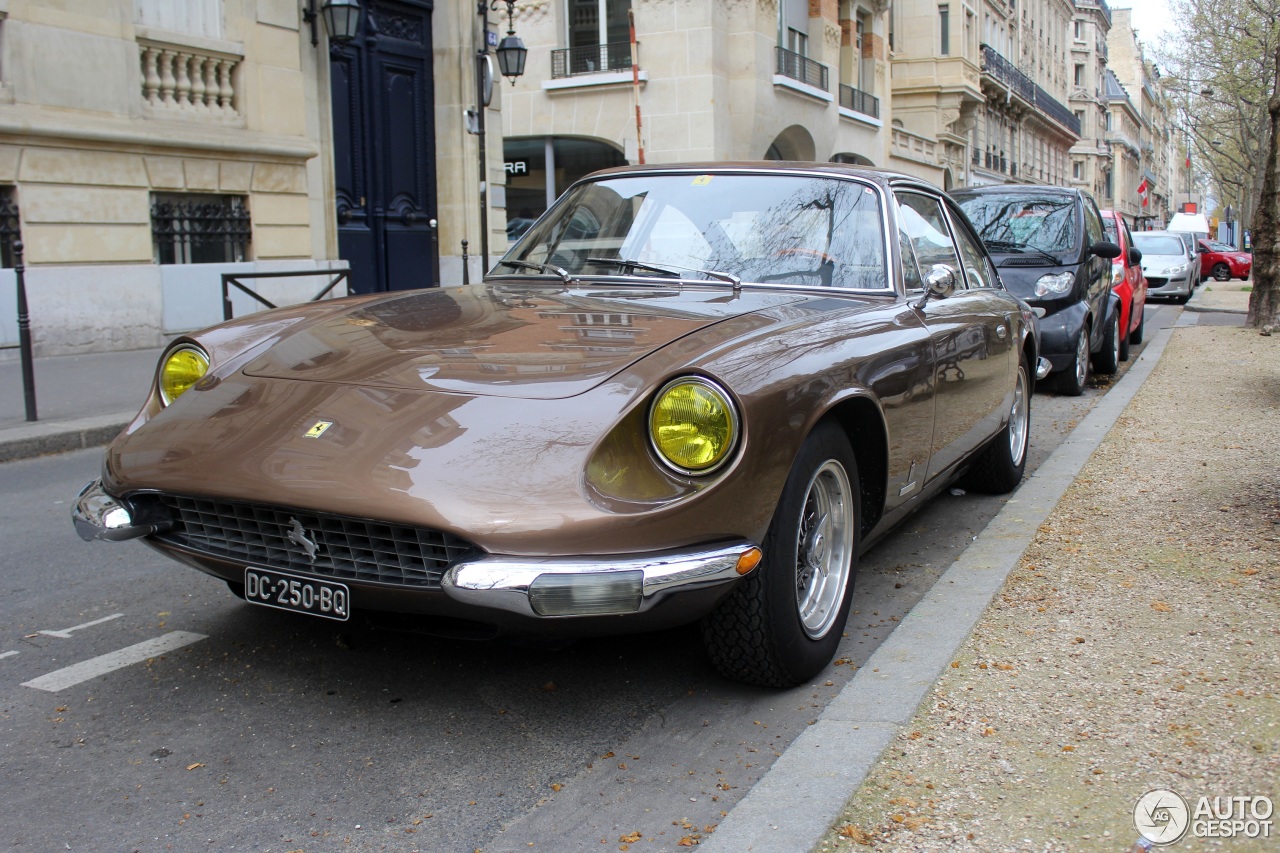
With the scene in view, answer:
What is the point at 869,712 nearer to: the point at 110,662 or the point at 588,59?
the point at 110,662

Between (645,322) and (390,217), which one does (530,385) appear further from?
(390,217)

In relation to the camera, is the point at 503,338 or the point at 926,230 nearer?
the point at 503,338

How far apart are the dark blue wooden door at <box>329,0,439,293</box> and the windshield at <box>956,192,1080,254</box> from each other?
790 cm

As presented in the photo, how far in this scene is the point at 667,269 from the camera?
14.1 ft

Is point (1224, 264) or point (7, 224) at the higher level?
point (7, 224)

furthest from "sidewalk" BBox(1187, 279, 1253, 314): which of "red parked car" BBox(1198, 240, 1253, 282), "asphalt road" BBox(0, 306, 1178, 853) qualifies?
"asphalt road" BBox(0, 306, 1178, 853)

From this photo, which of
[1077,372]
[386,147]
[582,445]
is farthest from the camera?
[386,147]

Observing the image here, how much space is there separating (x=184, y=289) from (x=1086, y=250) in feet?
30.5

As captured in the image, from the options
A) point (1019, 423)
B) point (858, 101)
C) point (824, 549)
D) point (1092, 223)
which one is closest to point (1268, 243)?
point (1092, 223)

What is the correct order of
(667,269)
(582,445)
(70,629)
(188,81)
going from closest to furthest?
(582,445)
(70,629)
(667,269)
(188,81)

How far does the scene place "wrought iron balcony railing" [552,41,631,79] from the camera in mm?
25453

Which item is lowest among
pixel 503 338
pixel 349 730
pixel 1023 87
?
pixel 349 730

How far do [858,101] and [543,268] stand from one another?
29042 millimetres

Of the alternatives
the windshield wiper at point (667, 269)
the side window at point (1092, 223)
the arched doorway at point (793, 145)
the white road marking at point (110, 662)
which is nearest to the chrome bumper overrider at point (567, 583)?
the white road marking at point (110, 662)
